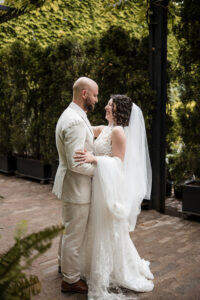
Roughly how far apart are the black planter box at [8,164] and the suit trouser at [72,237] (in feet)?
18.2

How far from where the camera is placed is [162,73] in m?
4.94

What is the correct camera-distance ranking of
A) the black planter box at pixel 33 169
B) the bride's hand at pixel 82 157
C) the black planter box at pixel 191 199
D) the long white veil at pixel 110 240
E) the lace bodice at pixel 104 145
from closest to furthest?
the bride's hand at pixel 82 157, the long white veil at pixel 110 240, the lace bodice at pixel 104 145, the black planter box at pixel 191 199, the black planter box at pixel 33 169

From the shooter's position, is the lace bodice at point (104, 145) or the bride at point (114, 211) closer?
the bride at point (114, 211)

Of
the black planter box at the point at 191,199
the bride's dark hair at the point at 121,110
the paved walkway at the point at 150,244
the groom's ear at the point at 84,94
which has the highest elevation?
the groom's ear at the point at 84,94

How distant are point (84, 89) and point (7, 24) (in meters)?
6.40

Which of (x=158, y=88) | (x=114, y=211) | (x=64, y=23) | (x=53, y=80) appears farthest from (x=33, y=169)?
(x=114, y=211)

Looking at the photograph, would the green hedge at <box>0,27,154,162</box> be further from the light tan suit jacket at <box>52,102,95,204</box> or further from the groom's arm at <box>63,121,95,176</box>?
the groom's arm at <box>63,121,95,176</box>

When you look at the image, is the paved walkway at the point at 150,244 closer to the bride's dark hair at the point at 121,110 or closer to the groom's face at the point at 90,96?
the groom's face at the point at 90,96

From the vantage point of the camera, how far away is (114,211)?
2.73 metres

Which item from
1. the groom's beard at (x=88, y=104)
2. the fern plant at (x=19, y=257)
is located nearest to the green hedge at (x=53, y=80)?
the groom's beard at (x=88, y=104)

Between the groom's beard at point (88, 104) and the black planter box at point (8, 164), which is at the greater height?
the groom's beard at point (88, 104)

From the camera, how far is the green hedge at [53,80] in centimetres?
509

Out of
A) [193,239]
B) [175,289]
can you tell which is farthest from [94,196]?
[193,239]

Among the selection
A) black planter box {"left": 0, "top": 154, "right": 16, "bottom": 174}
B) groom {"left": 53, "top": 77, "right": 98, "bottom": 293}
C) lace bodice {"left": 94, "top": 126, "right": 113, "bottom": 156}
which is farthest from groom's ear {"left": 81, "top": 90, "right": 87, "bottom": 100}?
black planter box {"left": 0, "top": 154, "right": 16, "bottom": 174}
